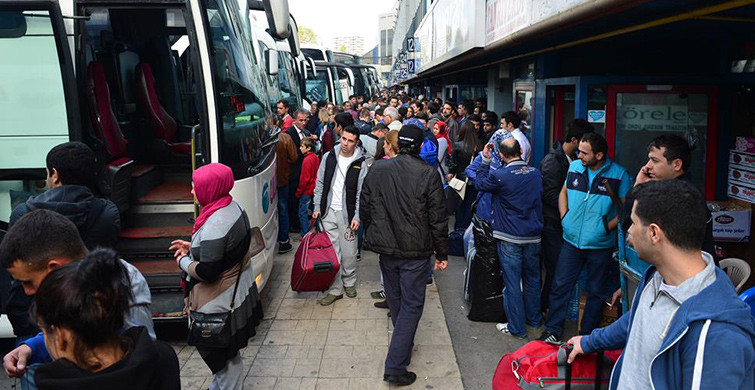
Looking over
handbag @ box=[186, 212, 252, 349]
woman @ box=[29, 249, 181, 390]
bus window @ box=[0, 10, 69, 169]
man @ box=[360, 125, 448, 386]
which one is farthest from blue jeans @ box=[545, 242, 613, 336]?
bus window @ box=[0, 10, 69, 169]

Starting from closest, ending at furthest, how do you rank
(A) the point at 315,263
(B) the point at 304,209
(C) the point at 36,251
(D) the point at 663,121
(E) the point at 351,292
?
1. (C) the point at 36,251
2. (A) the point at 315,263
3. (D) the point at 663,121
4. (E) the point at 351,292
5. (B) the point at 304,209

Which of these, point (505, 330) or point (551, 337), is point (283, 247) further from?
point (551, 337)

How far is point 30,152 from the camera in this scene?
496cm

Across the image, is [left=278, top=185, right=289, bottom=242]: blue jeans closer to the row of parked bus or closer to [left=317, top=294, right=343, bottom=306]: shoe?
the row of parked bus

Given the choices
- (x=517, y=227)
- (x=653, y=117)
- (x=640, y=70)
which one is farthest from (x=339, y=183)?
(x=640, y=70)

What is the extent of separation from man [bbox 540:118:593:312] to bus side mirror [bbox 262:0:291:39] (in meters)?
2.55

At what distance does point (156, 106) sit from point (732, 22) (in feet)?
18.5

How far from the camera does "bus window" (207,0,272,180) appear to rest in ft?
17.0

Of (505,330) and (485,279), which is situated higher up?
(485,279)

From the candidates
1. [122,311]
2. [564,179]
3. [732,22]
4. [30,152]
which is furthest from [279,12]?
[122,311]

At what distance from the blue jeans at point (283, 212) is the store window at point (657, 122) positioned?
414 cm

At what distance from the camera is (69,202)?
11.8ft

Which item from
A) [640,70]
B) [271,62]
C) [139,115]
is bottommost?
[139,115]

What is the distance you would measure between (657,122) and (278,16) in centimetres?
381
